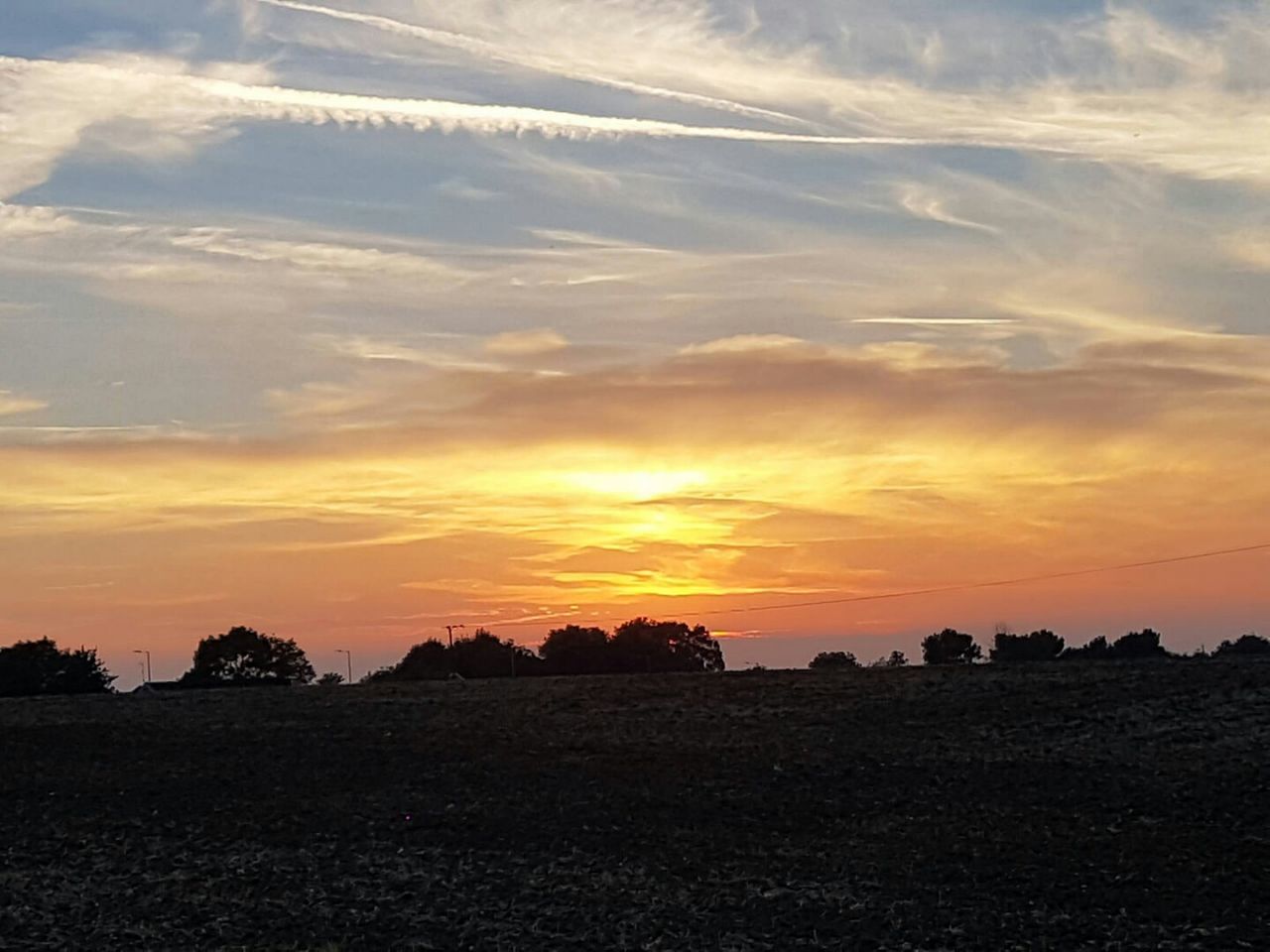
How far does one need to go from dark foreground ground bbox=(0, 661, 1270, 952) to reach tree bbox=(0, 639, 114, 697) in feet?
70.0

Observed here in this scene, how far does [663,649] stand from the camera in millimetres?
79938

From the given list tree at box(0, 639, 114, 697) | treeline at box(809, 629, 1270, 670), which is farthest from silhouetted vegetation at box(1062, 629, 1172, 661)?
tree at box(0, 639, 114, 697)

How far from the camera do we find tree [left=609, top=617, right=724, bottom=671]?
77812 mm

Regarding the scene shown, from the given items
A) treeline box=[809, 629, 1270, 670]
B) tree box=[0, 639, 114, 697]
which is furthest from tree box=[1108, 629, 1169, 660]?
tree box=[0, 639, 114, 697]

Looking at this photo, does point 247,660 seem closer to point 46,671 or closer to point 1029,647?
point 46,671

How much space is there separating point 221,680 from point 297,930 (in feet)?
166

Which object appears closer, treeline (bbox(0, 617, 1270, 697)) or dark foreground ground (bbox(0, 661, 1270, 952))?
dark foreground ground (bbox(0, 661, 1270, 952))

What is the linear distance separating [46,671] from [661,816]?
43.5 metres

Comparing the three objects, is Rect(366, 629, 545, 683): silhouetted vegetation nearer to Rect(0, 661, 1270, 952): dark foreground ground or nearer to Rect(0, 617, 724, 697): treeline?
Rect(0, 617, 724, 697): treeline

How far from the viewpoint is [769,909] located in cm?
2800

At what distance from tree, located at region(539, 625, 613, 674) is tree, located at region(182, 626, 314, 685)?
37.5 ft

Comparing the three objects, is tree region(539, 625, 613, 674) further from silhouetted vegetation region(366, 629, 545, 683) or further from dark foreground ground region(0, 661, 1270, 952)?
dark foreground ground region(0, 661, 1270, 952)

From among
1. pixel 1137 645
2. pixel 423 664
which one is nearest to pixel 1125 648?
pixel 1137 645

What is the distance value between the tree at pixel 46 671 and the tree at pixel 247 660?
19.6 feet
